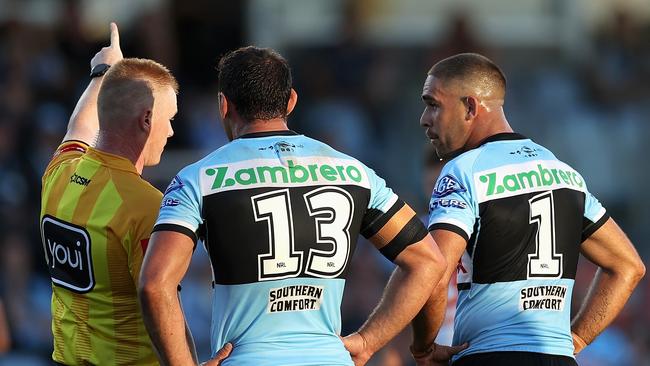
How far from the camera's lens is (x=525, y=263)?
5.83 m

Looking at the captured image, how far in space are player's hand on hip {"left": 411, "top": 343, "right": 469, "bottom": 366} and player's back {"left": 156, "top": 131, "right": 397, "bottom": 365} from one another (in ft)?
2.57

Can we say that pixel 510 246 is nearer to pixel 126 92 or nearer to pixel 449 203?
pixel 449 203

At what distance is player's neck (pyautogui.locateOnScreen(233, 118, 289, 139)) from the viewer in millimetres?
5340

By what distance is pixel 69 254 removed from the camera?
5.53 meters

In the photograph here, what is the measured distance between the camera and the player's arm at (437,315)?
564 cm

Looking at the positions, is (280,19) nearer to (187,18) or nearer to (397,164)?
(187,18)

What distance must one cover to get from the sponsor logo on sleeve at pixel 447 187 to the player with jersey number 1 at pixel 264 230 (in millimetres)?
502

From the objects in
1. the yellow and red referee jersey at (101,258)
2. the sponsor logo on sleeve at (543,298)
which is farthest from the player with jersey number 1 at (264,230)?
the sponsor logo on sleeve at (543,298)

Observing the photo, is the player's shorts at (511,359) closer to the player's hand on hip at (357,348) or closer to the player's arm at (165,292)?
the player's hand on hip at (357,348)

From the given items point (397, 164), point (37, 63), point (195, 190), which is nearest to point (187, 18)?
point (37, 63)

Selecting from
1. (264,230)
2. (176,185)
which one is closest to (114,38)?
(176,185)

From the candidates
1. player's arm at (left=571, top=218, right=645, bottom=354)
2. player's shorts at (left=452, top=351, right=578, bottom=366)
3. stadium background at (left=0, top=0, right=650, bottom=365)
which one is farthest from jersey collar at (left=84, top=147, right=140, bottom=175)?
stadium background at (left=0, top=0, right=650, bottom=365)

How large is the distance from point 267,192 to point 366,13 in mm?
9840

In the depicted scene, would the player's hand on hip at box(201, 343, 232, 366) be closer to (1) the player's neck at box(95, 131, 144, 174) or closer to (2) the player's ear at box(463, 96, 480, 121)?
(1) the player's neck at box(95, 131, 144, 174)
